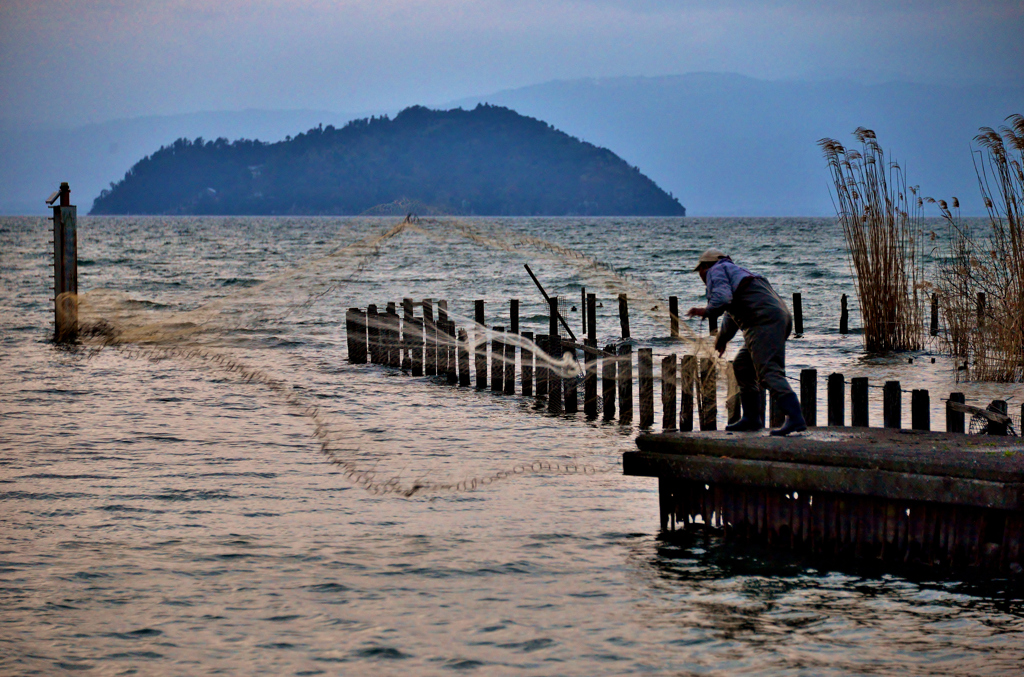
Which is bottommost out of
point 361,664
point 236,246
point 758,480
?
point 361,664

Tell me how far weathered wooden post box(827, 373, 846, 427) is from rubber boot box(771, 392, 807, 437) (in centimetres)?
151

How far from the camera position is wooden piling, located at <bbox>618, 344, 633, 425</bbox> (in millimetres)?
13891

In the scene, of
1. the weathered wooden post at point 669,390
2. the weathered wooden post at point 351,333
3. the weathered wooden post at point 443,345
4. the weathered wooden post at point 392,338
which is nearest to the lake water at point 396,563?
the weathered wooden post at point 669,390

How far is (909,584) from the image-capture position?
7.92 m

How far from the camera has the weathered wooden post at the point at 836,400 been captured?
10.3 meters

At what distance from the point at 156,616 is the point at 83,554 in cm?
169

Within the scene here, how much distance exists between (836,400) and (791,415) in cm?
170

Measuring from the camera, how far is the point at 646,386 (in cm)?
1362

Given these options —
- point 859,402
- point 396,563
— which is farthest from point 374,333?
point 396,563

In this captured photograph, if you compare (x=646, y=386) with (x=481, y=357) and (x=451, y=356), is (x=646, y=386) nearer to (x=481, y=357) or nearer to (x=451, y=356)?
(x=481, y=357)

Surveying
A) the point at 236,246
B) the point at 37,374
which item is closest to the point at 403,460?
the point at 37,374

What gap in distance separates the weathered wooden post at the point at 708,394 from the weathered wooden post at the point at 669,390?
0.37 meters

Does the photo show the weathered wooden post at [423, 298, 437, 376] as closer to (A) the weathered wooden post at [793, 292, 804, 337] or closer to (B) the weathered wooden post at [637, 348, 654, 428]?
(B) the weathered wooden post at [637, 348, 654, 428]

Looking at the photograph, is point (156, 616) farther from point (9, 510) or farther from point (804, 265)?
point (804, 265)
